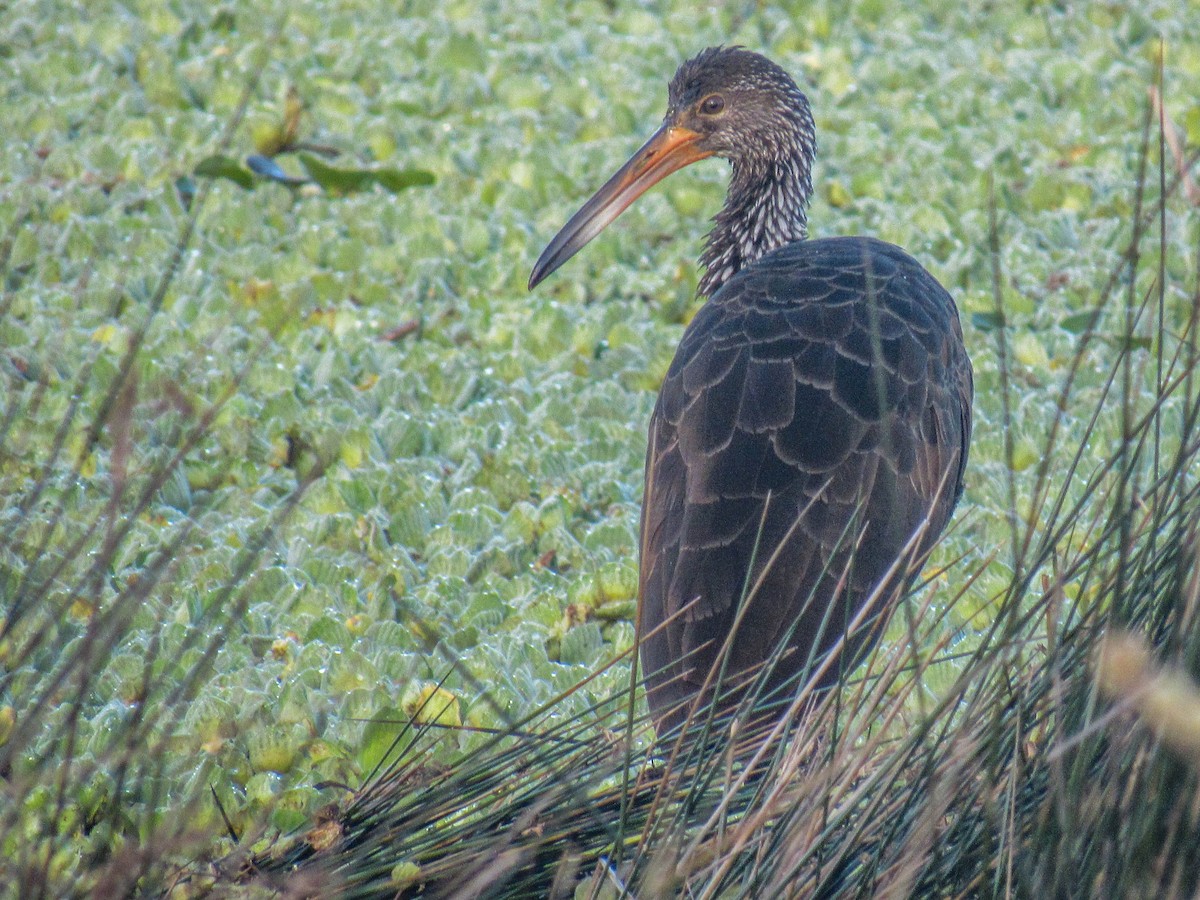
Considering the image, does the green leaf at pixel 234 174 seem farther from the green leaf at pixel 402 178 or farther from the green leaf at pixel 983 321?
the green leaf at pixel 983 321

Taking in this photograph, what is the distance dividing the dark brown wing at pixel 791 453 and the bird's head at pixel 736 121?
0.99m

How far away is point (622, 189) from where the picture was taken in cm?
462

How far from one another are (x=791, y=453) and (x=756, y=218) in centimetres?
175

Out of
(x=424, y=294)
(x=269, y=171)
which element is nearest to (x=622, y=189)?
(x=424, y=294)

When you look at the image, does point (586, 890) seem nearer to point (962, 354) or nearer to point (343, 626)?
point (343, 626)

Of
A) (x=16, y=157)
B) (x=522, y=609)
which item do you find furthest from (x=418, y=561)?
(x=16, y=157)

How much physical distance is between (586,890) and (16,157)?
4.55 meters

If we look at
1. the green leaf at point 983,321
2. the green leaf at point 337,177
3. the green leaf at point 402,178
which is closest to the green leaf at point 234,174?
the green leaf at point 337,177

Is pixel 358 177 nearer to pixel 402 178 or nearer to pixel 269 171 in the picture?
pixel 402 178

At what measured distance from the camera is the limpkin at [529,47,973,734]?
3.01 metres

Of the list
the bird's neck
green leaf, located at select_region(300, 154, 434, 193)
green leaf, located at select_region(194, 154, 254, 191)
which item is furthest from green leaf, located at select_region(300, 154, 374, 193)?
the bird's neck

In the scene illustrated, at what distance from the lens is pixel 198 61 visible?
261 inches

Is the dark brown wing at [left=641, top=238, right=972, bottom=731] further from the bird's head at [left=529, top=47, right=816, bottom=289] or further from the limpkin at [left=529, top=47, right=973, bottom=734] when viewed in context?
the bird's head at [left=529, top=47, right=816, bottom=289]

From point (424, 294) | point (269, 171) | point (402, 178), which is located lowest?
point (424, 294)
